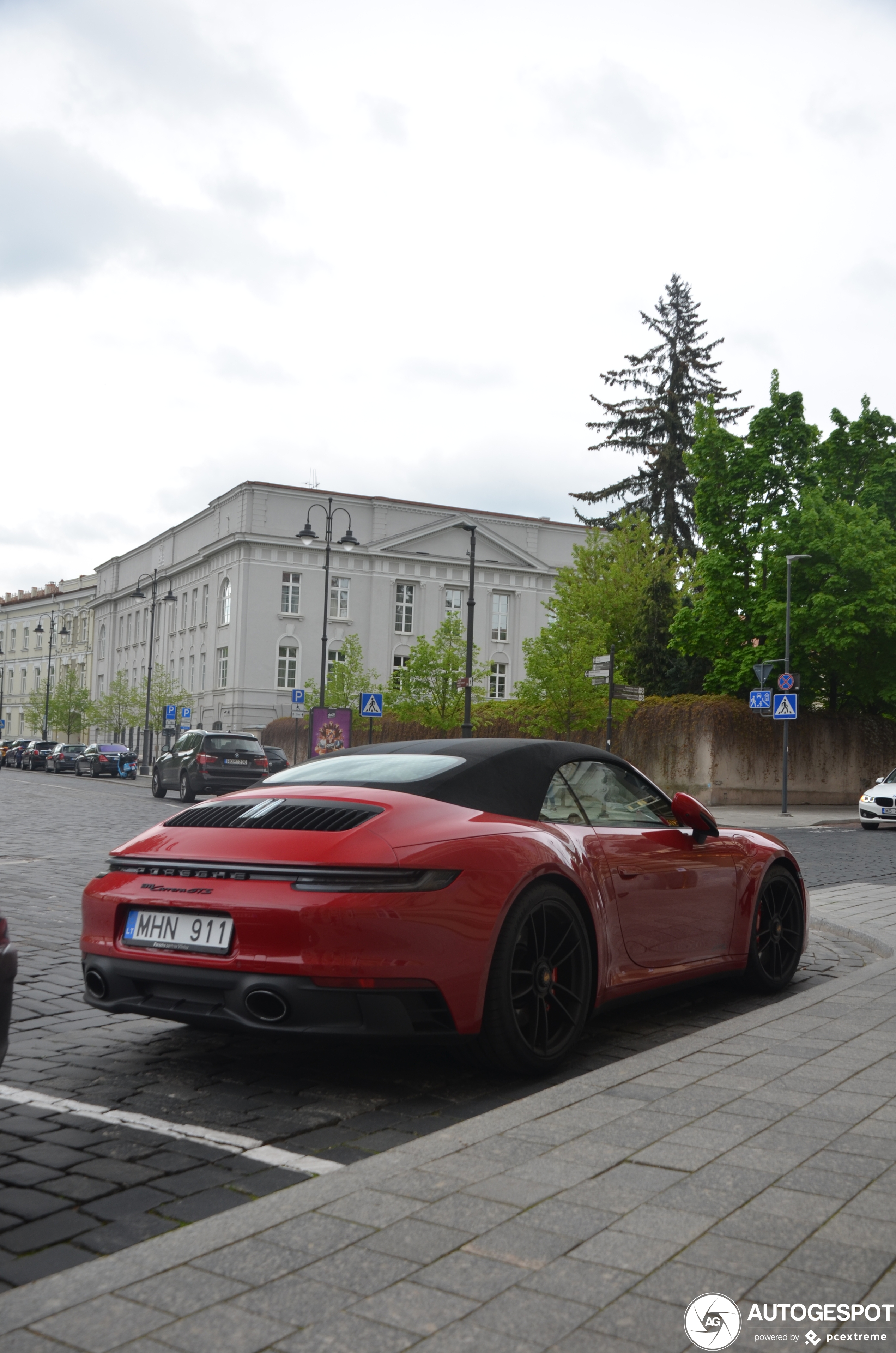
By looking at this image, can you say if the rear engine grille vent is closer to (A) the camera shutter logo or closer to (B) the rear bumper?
(B) the rear bumper

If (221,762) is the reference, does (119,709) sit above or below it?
above

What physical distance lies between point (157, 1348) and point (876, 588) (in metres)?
34.0

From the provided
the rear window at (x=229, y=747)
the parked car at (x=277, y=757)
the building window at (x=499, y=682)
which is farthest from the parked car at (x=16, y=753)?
the rear window at (x=229, y=747)

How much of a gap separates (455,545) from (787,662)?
45414 millimetres

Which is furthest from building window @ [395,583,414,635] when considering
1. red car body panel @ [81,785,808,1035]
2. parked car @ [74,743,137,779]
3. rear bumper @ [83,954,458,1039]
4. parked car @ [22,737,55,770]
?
rear bumper @ [83,954,458,1039]

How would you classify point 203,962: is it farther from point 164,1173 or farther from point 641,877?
point 641,877

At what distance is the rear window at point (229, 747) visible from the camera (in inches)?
1096

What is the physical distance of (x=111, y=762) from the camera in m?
54.0

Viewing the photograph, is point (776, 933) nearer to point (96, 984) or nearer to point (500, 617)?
point (96, 984)

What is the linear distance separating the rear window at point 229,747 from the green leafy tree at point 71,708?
65351 millimetres

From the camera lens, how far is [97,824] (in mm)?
19828

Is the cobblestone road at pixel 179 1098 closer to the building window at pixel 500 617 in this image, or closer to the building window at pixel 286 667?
the building window at pixel 286 667

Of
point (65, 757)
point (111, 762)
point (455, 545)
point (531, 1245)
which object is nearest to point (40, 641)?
point (455, 545)

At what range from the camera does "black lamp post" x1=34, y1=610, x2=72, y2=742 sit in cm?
9050
